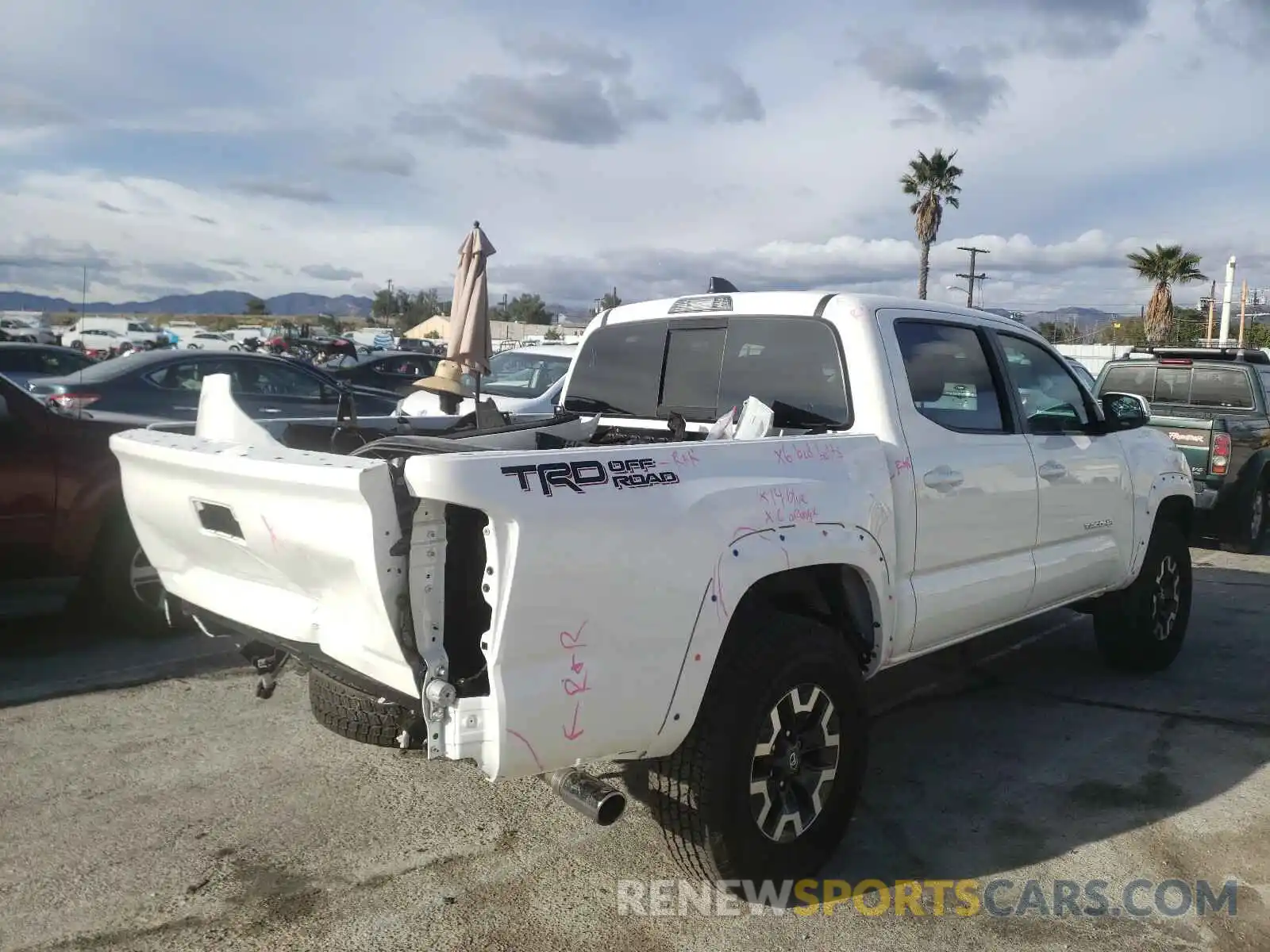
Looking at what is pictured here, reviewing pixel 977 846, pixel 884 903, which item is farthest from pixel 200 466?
pixel 977 846

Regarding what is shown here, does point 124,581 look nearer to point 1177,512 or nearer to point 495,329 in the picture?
point 1177,512

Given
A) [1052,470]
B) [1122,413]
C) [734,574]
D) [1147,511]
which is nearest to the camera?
[734,574]

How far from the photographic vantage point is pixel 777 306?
4094 mm

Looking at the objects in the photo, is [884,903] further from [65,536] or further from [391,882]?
[65,536]

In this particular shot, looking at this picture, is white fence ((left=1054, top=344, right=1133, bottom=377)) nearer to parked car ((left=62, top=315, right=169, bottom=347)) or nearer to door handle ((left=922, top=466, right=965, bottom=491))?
door handle ((left=922, top=466, right=965, bottom=491))

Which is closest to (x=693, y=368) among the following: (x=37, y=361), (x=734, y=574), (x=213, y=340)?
(x=734, y=574)

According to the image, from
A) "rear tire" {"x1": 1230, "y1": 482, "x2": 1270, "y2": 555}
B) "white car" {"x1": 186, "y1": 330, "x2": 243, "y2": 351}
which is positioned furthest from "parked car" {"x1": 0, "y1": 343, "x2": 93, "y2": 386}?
"white car" {"x1": 186, "y1": 330, "x2": 243, "y2": 351}

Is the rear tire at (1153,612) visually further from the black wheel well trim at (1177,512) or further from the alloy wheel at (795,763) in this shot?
the alloy wheel at (795,763)

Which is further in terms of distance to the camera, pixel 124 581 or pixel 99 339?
pixel 99 339

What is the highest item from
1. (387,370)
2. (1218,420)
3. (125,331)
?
(125,331)

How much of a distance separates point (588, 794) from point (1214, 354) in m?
9.07

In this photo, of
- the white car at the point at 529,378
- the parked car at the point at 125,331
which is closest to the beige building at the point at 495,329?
the parked car at the point at 125,331

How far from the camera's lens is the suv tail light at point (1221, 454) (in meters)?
8.99

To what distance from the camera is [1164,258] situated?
115 feet
